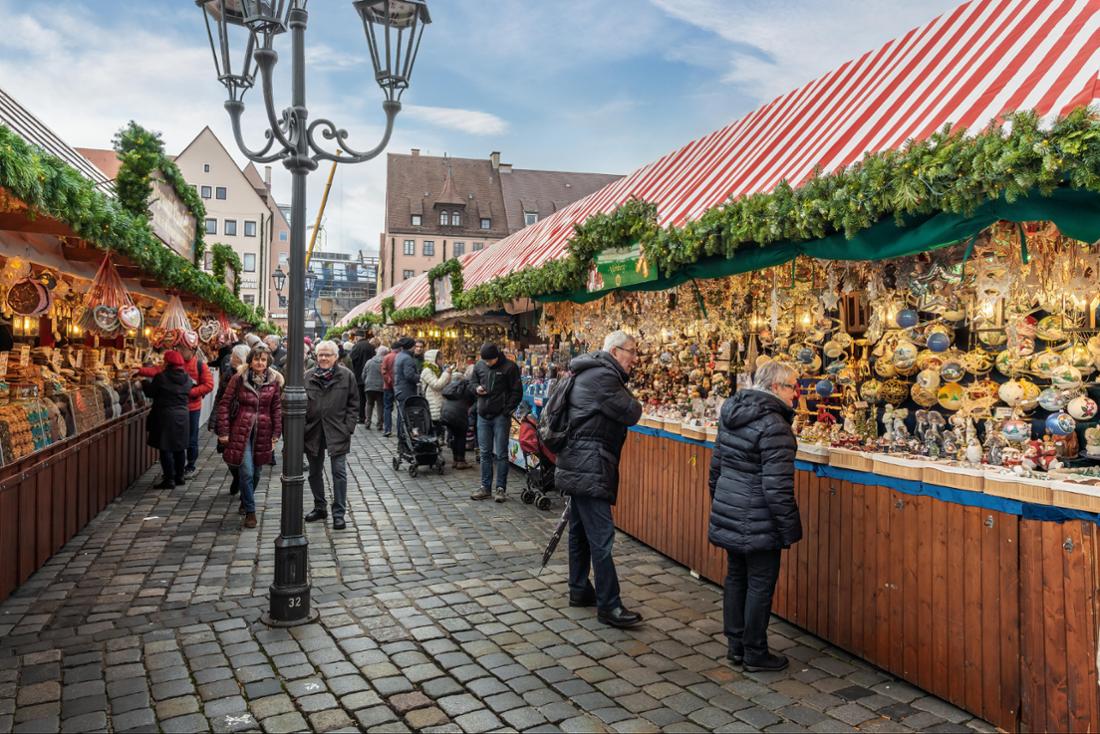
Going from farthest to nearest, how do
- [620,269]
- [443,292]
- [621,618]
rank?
[443,292] → [620,269] → [621,618]

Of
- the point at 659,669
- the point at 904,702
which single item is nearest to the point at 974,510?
the point at 904,702

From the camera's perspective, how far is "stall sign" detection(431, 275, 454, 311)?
13.7m

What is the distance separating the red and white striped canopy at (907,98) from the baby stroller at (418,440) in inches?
177

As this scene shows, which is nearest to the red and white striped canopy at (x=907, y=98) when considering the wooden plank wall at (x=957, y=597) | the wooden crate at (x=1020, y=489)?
the wooden crate at (x=1020, y=489)

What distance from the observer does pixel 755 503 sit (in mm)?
3934

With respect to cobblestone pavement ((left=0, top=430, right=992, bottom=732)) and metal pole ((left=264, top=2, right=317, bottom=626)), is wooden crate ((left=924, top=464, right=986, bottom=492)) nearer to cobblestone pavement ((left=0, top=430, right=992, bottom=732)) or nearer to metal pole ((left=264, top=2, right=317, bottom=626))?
cobblestone pavement ((left=0, top=430, right=992, bottom=732))

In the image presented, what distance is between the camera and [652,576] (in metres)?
5.80

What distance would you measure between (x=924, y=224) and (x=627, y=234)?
10.9 feet

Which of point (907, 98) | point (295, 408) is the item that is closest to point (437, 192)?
point (295, 408)

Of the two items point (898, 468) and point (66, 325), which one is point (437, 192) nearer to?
point (66, 325)

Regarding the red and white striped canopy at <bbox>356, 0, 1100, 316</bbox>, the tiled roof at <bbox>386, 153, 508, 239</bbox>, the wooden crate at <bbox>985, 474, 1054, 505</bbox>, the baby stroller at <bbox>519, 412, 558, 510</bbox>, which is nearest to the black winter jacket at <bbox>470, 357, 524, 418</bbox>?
the baby stroller at <bbox>519, 412, 558, 510</bbox>

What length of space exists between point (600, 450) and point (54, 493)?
4.58 meters

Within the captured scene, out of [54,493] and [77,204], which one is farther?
[54,493]

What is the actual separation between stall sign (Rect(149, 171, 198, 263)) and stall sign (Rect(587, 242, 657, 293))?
4.81 m
